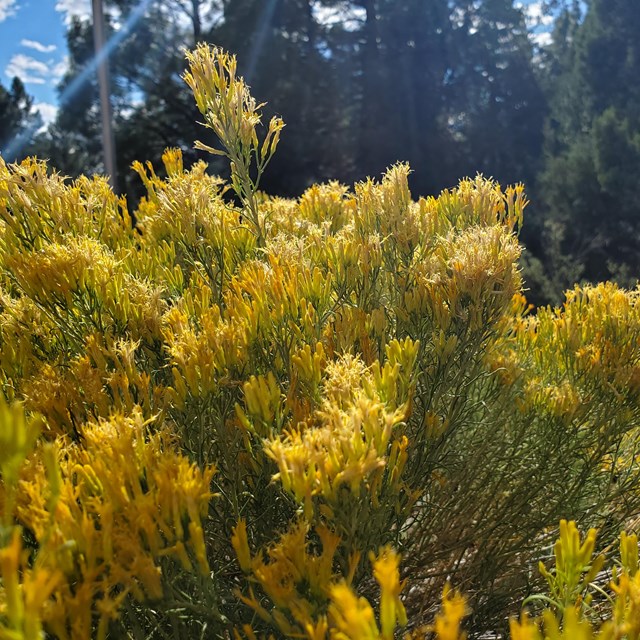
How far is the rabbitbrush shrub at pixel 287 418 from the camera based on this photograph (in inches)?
35.7

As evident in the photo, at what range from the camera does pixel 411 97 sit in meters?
17.6

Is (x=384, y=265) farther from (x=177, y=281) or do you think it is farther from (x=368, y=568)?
(x=368, y=568)

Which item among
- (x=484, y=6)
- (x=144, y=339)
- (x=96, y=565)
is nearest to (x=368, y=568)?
(x=96, y=565)

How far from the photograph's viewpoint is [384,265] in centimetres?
187

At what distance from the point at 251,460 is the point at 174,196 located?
3.10ft

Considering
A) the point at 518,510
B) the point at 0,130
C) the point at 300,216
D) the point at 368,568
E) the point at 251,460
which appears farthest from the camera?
the point at 0,130

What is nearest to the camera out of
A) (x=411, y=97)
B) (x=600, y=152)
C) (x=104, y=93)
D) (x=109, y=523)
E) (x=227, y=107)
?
(x=109, y=523)

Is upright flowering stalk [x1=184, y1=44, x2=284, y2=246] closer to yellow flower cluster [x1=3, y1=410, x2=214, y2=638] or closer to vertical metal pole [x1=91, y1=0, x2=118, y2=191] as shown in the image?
yellow flower cluster [x1=3, y1=410, x2=214, y2=638]

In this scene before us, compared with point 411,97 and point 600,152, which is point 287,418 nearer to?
point 600,152

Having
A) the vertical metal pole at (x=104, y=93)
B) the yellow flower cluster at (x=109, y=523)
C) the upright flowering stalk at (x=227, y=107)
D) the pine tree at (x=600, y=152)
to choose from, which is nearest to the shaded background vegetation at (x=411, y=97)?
the pine tree at (x=600, y=152)

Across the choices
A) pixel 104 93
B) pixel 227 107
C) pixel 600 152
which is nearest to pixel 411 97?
pixel 600 152

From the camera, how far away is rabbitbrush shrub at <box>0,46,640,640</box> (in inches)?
35.7

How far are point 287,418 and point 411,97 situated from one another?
18.0 meters

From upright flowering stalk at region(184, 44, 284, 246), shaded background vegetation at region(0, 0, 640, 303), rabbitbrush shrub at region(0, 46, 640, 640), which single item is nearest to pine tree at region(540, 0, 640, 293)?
shaded background vegetation at region(0, 0, 640, 303)
